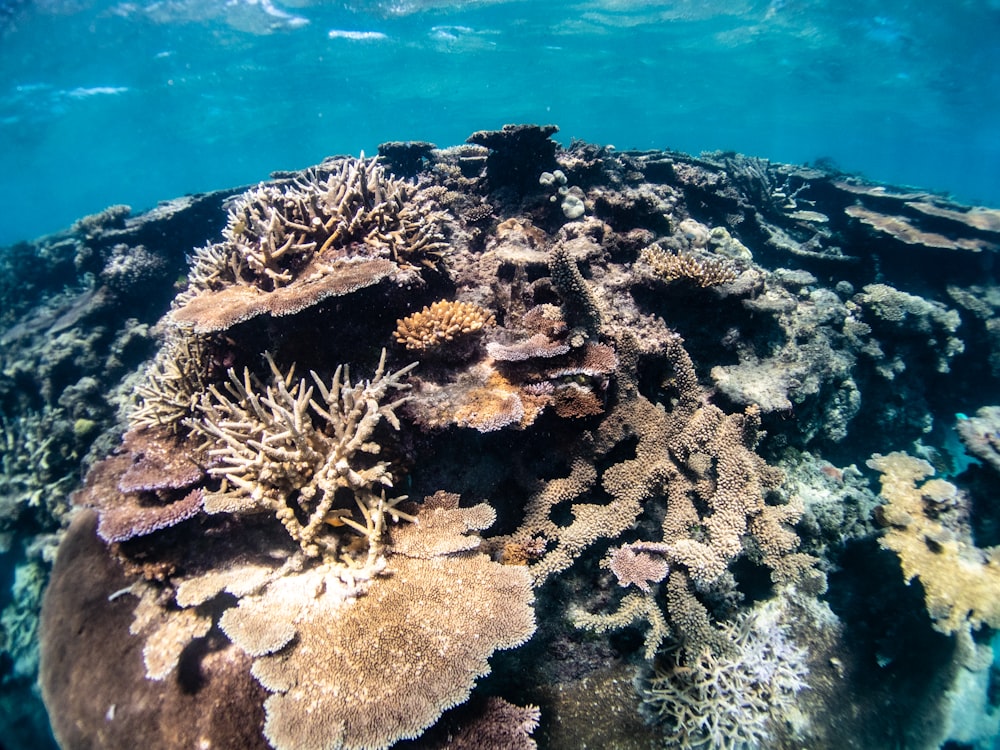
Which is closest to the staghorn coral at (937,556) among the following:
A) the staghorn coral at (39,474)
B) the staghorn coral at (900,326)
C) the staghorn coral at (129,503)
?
the staghorn coral at (900,326)

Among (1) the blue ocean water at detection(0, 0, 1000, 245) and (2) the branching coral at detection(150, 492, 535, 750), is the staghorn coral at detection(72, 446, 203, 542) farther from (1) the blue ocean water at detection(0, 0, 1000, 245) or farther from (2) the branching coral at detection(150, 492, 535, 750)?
(1) the blue ocean water at detection(0, 0, 1000, 245)

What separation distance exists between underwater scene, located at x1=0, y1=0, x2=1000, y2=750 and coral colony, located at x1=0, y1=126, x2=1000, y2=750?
0.03 metres

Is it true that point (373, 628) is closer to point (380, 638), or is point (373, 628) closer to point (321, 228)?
→ point (380, 638)

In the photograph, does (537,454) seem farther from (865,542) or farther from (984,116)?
(984,116)

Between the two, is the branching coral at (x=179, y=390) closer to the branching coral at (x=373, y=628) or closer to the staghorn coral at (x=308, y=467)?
the staghorn coral at (x=308, y=467)

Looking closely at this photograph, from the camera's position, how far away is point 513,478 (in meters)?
3.84

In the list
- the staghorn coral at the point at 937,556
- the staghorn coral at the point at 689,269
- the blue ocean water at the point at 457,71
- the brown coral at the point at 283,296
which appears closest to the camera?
the brown coral at the point at 283,296

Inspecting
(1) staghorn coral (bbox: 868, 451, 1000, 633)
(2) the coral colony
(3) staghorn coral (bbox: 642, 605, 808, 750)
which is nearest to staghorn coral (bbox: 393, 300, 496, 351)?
(2) the coral colony

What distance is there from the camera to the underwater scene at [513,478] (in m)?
2.98

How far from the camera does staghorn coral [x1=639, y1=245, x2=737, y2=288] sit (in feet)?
16.0

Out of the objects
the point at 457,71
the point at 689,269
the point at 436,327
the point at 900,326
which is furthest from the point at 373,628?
the point at 457,71

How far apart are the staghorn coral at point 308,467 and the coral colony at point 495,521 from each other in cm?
3

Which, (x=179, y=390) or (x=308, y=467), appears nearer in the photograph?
(x=308, y=467)

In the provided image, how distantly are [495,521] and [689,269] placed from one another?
3.25 meters
